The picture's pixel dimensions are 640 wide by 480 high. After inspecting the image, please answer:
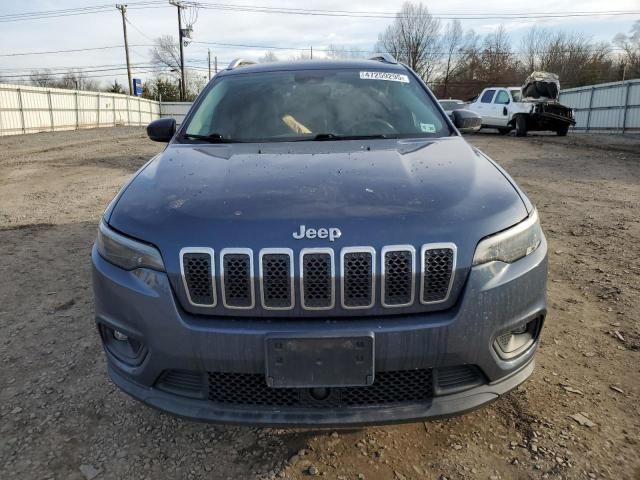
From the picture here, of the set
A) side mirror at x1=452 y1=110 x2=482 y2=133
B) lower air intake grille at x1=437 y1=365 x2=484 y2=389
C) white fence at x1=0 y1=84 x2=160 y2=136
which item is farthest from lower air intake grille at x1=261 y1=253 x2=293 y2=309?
white fence at x1=0 y1=84 x2=160 y2=136

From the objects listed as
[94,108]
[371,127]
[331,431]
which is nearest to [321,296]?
[331,431]

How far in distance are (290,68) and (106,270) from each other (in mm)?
2122

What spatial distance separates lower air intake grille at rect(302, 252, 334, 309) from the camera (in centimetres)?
167

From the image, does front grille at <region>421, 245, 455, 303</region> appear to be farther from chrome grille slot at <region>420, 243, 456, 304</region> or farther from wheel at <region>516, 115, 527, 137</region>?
wheel at <region>516, 115, 527, 137</region>

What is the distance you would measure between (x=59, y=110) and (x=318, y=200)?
29386mm

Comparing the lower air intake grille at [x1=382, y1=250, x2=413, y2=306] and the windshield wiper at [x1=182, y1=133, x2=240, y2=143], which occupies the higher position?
the windshield wiper at [x1=182, y1=133, x2=240, y2=143]

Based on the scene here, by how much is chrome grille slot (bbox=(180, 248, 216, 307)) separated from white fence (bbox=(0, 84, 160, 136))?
80.4 feet

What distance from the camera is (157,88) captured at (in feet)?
185

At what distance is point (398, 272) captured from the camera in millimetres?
1695

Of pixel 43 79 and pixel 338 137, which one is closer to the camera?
pixel 338 137

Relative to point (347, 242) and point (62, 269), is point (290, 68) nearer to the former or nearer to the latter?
point (347, 242)

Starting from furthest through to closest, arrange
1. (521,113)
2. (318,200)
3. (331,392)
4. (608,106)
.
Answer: (608,106) < (521,113) < (318,200) < (331,392)

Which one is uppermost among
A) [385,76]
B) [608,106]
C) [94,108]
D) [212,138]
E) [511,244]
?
[385,76]

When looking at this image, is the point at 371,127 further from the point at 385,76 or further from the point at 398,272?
the point at 398,272
